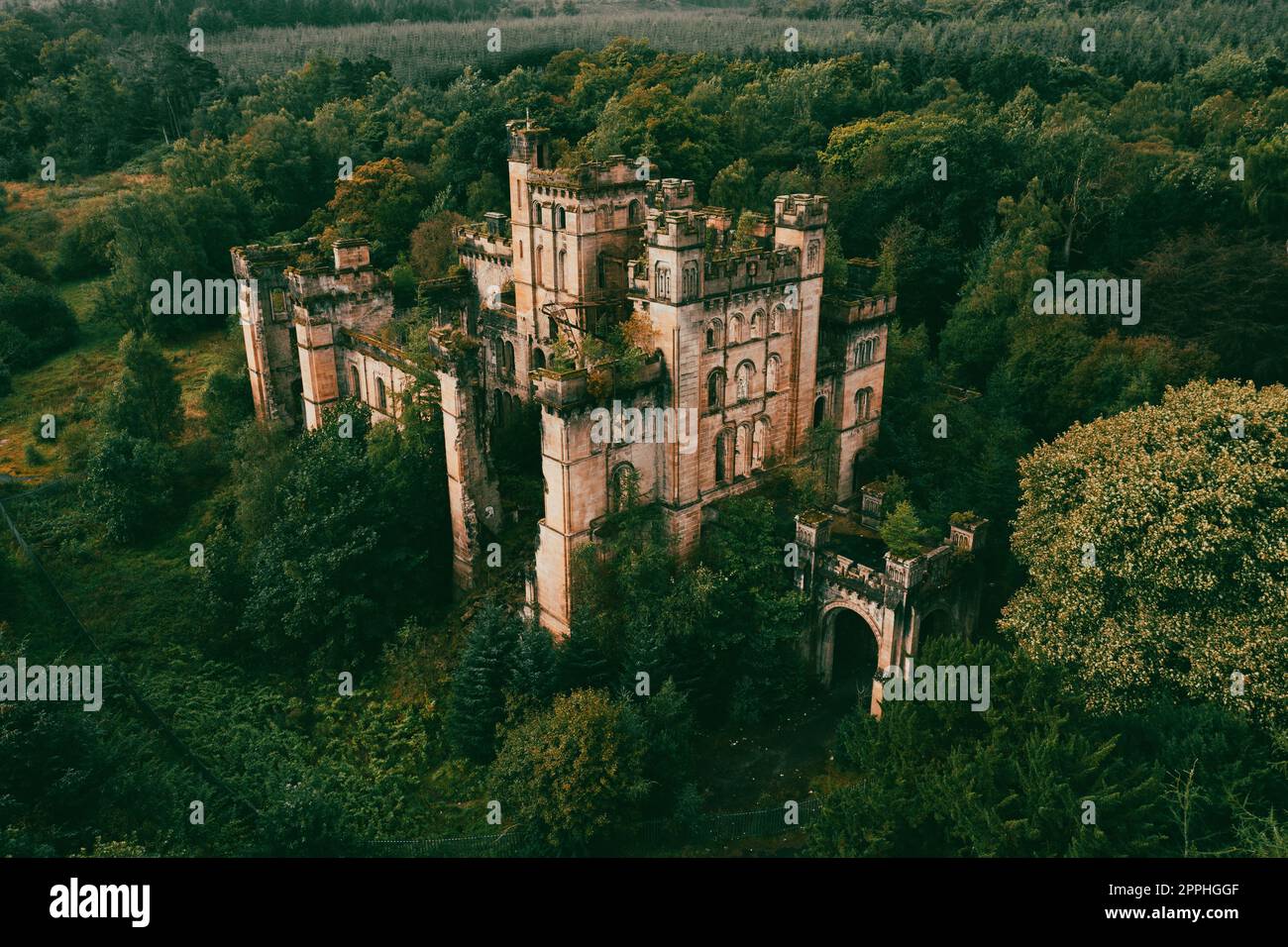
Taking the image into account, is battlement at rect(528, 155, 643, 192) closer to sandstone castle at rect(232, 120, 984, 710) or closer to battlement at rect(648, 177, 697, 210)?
sandstone castle at rect(232, 120, 984, 710)

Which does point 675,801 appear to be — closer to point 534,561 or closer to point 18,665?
point 534,561

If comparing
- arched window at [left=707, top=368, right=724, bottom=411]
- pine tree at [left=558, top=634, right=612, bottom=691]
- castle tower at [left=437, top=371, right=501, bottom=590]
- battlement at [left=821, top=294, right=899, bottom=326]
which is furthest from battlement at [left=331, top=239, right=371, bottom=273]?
pine tree at [left=558, top=634, right=612, bottom=691]

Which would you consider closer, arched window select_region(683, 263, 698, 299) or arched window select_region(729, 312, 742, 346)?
arched window select_region(683, 263, 698, 299)

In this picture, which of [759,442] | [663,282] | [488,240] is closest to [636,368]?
[663,282]

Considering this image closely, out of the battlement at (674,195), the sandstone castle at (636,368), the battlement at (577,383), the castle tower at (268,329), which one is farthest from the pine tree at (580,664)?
the castle tower at (268,329)

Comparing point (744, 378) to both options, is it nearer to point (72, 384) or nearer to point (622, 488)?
point (622, 488)

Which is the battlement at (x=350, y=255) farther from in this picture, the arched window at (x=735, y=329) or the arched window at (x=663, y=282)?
the arched window at (x=735, y=329)
